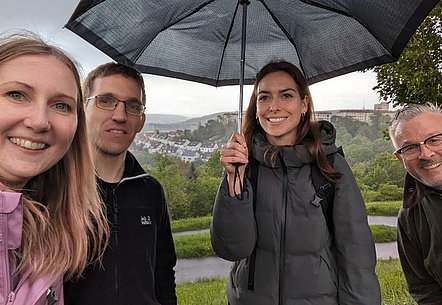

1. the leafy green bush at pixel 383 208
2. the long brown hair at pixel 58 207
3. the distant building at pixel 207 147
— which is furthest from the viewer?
the leafy green bush at pixel 383 208

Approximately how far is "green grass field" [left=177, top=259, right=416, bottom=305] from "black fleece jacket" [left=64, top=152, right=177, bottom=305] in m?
4.38

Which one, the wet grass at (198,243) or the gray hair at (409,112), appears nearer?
the gray hair at (409,112)

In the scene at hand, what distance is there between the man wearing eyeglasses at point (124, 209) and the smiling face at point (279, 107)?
2.19 ft

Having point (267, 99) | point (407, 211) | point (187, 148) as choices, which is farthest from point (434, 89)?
point (187, 148)

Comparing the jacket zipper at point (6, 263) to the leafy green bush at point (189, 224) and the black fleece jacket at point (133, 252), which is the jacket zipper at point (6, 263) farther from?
the leafy green bush at point (189, 224)

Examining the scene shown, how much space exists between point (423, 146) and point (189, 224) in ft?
31.8

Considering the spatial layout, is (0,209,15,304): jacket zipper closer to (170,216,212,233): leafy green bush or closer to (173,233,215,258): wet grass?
(173,233,215,258): wet grass

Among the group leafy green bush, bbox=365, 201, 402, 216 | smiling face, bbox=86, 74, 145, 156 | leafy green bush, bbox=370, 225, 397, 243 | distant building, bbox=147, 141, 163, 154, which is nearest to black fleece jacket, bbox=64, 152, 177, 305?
smiling face, bbox=86, 74, 145, 156

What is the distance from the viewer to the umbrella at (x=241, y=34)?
79.7 inches

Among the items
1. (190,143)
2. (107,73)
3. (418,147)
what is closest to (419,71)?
(418,147)

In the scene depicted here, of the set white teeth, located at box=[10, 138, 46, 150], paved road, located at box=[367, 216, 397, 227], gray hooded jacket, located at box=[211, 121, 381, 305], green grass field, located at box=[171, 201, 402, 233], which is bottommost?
paved road, located at box=[367, 216, 397, 227]

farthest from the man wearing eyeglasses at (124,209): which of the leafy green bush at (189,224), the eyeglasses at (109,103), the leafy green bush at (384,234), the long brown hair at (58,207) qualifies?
the leafy green bush at (384,234)

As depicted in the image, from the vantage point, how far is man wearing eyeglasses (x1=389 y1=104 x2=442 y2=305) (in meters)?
Result: 2.11

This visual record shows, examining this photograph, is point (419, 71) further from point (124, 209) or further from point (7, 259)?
point (7, 259)
